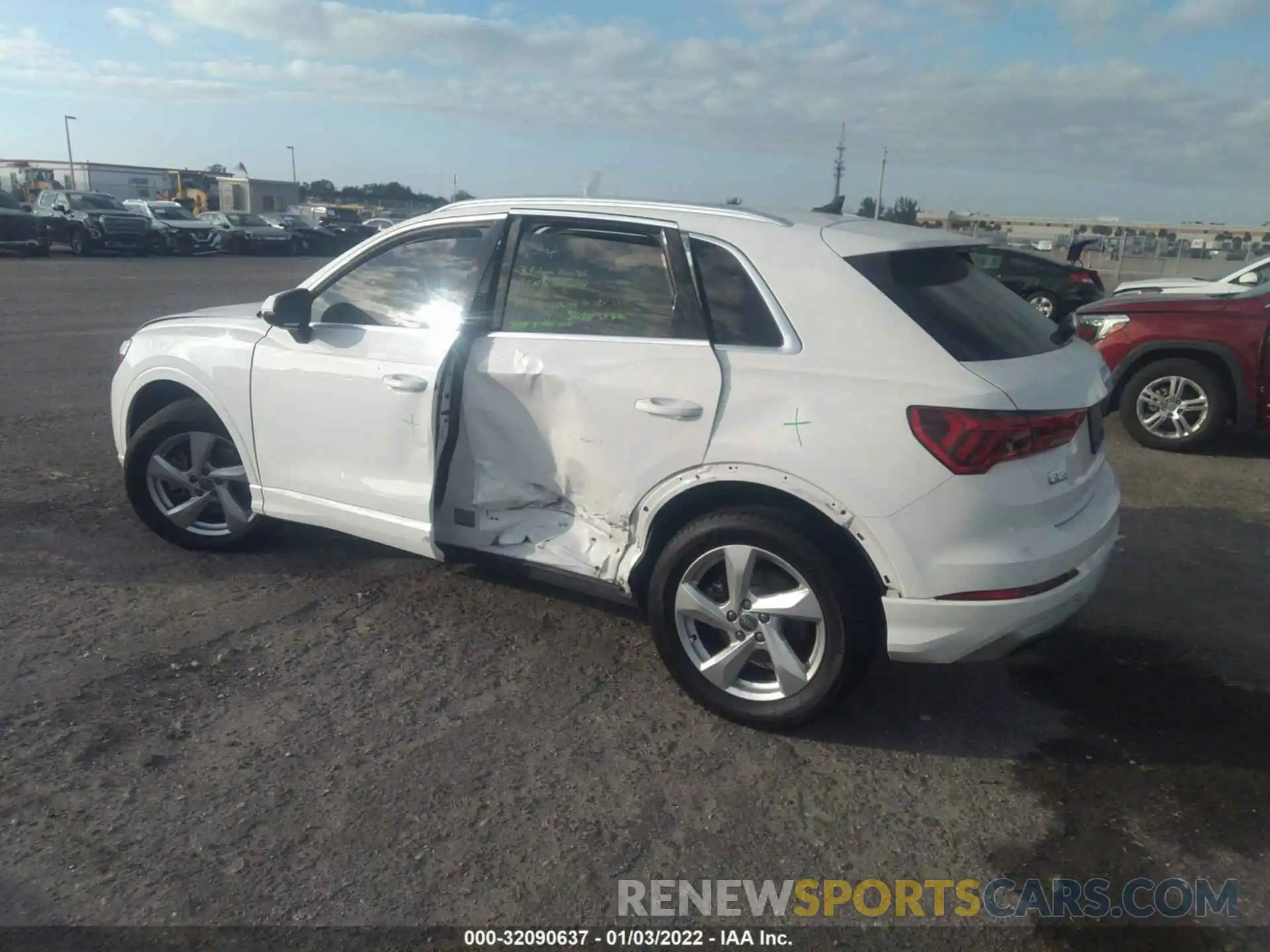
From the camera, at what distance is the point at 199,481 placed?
5.08 meters

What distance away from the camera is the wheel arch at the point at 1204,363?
7699 mm

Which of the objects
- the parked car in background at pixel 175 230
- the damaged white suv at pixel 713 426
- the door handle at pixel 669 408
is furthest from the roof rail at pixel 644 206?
the parked car in background at pixel 175 230

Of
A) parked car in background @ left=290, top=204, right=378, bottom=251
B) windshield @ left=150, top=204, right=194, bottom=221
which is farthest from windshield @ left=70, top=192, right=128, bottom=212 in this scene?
parked car in background @ left=290, top=204, right=378, bottom=251

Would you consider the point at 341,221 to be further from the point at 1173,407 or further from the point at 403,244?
the point at 403,244

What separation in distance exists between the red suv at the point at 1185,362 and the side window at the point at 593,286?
495cm

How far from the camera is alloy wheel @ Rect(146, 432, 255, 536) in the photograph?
16.5 ft

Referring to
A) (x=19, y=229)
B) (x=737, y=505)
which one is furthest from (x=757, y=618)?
(x=19, y=229)

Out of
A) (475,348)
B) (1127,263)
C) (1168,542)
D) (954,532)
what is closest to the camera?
(954,532)

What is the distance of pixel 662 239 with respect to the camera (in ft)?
12.9

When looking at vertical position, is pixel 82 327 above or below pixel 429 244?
below

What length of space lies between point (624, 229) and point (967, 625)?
1.99m

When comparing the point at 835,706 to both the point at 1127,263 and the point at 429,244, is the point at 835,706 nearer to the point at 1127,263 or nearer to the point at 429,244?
the point at 429,244

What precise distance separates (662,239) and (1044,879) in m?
2.55

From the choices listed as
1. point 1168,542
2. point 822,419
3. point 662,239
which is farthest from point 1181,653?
point 662,239
